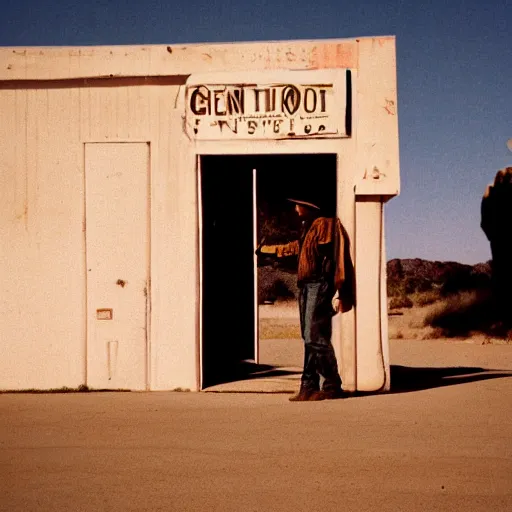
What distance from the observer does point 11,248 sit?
27.3ft

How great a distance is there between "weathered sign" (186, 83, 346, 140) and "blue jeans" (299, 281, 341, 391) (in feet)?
5.47

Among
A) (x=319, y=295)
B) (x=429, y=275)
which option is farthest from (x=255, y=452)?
(x=429, y=275)

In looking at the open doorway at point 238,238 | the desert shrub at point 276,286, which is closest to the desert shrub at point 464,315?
the open doorway at point 238,238

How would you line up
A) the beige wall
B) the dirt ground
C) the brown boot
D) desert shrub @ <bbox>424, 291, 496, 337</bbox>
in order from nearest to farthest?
the dirt ground → the brown boot → the beige wall → desert shrub @ <bbox>424, 291, 496, 337</bbox>

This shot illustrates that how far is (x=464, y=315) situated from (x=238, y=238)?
302 inches

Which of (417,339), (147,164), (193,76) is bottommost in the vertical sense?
(417,339)

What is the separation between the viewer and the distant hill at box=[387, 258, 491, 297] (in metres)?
25.3

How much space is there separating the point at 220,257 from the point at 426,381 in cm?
349

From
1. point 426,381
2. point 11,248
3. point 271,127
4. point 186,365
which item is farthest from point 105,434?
point 426,381

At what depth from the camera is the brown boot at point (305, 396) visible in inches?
295

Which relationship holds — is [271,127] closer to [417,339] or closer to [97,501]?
[97,501]

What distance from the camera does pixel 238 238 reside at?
39.1 ft

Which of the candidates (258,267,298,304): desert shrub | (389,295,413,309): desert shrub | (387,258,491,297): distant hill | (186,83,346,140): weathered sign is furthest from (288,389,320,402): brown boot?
(258,267,298,304): desert shrub

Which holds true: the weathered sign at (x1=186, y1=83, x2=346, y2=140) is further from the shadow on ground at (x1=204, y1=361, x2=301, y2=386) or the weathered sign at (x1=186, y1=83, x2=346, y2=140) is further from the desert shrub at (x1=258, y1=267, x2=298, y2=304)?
the desert shrub at (x1=258, y1=267, x2=298, y2=304)
